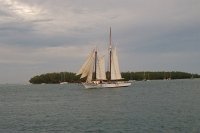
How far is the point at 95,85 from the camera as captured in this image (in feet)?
347

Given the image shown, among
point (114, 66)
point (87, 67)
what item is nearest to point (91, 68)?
point (87, 67)

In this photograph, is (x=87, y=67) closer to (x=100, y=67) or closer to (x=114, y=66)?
(x=100, y=67)

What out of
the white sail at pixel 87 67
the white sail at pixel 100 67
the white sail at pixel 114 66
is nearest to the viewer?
the white sail at pixel 87 67

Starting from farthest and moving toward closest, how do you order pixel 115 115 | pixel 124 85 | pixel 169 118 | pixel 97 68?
pixel 124 85, pixel 97 68, pixel 115 115, pixel 169 118

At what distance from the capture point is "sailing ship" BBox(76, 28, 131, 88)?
336 feet

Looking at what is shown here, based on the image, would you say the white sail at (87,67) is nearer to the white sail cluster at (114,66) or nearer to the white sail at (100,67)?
the white sail at (100,67)

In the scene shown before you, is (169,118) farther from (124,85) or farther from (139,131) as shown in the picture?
(124,85)

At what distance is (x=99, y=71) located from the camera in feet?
340

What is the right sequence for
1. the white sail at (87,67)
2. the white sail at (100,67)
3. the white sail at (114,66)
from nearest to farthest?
the white sail at (87,67) → the white sail at (100,67) → the white sail at (114,66)

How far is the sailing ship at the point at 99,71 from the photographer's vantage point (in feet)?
336

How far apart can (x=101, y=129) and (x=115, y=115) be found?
929cm

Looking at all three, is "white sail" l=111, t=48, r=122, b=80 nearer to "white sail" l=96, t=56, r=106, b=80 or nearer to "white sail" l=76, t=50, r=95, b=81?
"white sail" l=96, t=56, r=106, b=80

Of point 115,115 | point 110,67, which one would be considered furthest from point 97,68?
point 115,115

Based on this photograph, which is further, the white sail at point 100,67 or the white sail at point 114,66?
the white sail at point 114,66
